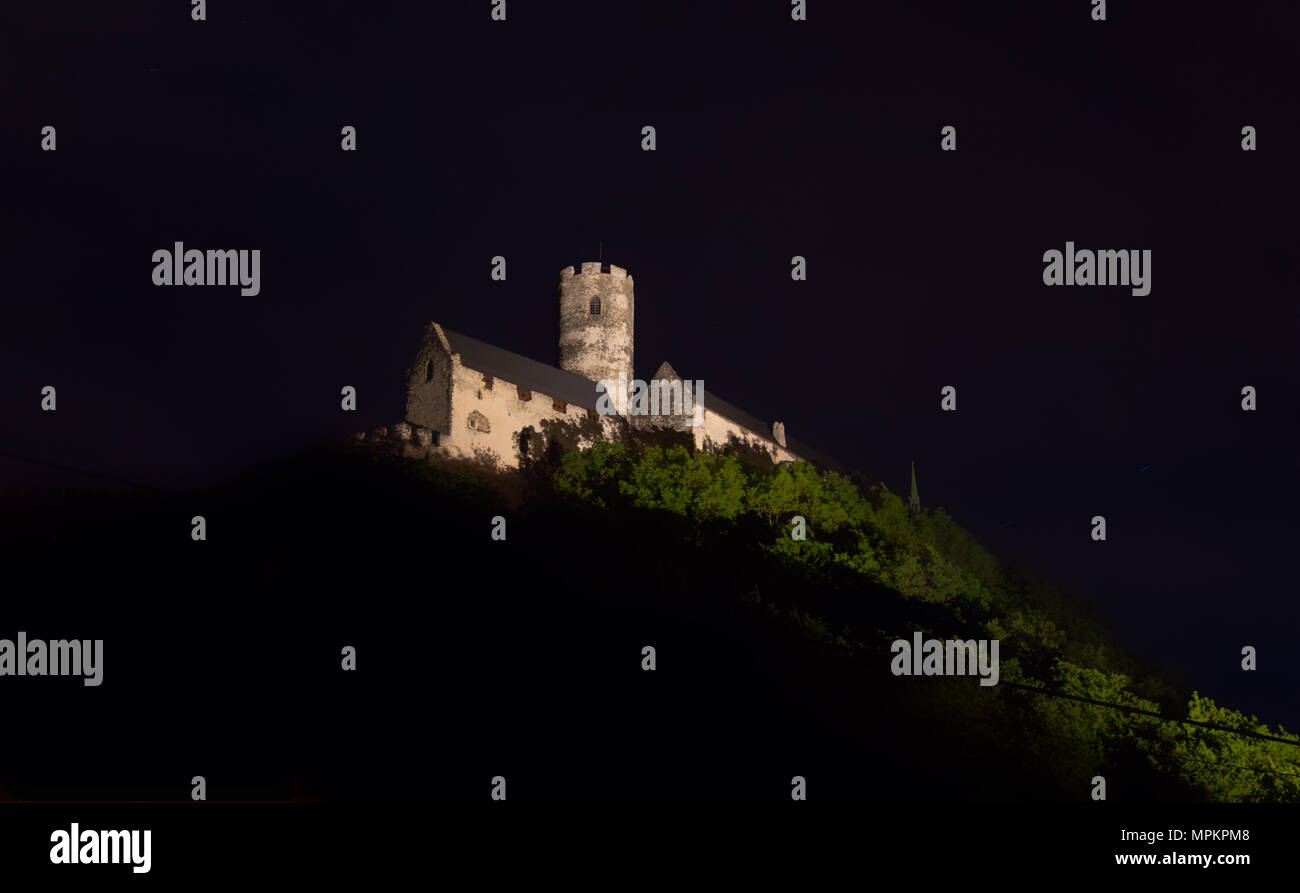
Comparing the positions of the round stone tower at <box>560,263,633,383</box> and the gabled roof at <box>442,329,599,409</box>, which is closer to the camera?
the gabled roof at <box>442,329,599,409</box>

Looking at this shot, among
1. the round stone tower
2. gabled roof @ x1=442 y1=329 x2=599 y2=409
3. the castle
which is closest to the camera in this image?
the castle

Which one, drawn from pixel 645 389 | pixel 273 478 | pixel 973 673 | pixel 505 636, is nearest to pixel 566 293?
pixel 645 389

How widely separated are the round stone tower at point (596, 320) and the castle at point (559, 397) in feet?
0.20

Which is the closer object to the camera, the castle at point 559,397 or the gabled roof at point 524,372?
the castle at point 559,397

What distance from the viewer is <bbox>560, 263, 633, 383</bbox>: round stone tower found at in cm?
7400

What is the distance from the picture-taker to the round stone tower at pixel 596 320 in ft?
243

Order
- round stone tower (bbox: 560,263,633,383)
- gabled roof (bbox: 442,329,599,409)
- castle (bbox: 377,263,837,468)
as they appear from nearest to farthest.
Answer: castle (bbox: 377,263,837,468) → gabled roof (bbox: 442,329,599,409) → round stone tower (bbox: 560,263,633,383)

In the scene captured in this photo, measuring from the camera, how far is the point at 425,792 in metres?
42.3

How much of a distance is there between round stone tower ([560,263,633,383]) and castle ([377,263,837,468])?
60 mm

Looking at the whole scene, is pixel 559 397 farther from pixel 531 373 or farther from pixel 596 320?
pixel 596 320

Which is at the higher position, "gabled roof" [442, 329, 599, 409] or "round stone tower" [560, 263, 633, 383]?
"round stone tower" [560, 263, 633, 383]

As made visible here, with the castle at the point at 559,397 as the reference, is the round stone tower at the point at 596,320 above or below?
above

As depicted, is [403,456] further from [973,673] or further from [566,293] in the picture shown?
[973,673]

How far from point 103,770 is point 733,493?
112 ft
